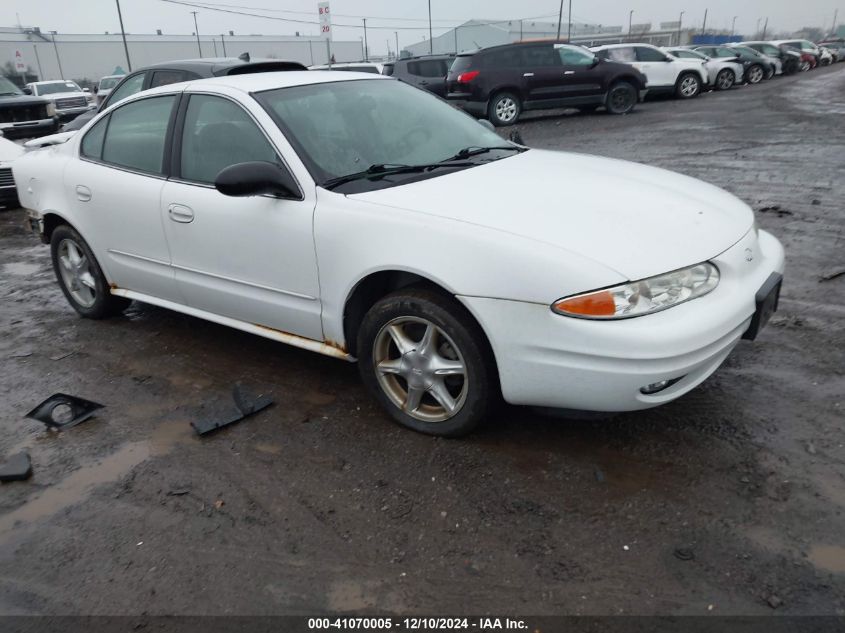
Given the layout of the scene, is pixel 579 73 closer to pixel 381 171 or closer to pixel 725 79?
pixel 725 79

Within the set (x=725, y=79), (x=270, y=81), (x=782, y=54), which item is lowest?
(x=725, y=79)

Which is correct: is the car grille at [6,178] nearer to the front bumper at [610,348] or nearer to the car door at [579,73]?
the front bumper at [610,348]

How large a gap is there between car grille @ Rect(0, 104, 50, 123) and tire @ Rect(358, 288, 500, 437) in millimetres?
15183

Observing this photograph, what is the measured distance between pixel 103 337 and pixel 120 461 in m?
1.81

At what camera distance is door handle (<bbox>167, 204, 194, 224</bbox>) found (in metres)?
3.82

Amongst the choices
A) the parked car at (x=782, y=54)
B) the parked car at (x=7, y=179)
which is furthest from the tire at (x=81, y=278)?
the parked car at (x=782, y=54)

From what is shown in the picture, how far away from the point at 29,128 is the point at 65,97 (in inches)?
387

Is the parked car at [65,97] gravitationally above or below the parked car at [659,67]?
below

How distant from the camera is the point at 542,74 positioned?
15953 millimetres

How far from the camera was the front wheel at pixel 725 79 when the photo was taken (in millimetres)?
23625

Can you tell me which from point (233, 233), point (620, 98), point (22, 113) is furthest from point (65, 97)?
point (233, 233)

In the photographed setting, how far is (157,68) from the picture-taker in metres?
8.14

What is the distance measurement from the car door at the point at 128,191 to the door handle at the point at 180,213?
0.44 ft

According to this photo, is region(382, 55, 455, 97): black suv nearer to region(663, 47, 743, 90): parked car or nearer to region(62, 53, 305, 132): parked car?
region(663, 47, 743, 90): parked car
